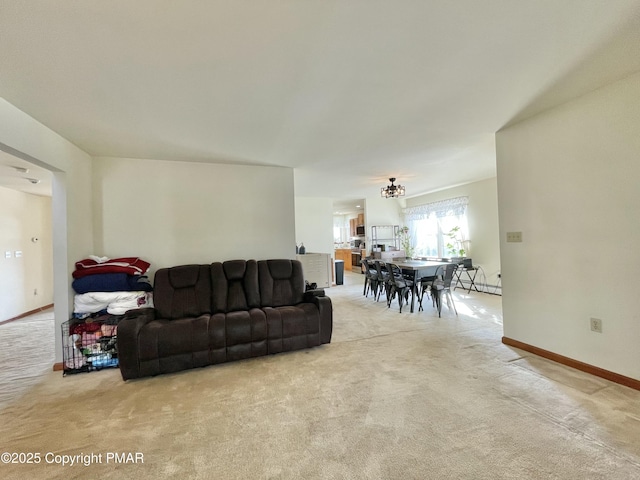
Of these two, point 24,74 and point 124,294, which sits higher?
point 24,74

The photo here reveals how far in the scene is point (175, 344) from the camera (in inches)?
103

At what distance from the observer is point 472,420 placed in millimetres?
1848

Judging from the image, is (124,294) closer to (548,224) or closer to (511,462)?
(511,462)

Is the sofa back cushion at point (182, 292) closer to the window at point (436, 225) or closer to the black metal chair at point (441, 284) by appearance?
the black metal chair at point (441, 284)

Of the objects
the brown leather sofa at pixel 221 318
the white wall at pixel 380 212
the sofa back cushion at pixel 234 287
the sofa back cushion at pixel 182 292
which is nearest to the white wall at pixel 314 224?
the white wall at pixel 380 212

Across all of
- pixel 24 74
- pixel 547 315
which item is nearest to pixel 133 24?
pixel 24 74

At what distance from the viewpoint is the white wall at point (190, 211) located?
3533 mm

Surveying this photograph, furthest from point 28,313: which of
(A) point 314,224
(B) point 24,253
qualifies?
(A) point 314,224

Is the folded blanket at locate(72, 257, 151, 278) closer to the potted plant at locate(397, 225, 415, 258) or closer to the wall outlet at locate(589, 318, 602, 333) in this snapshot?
the wall outlet at locate(589, 318, 602, 333)

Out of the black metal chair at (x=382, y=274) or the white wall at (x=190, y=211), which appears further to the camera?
the black metal chair at (x=382, y=274)

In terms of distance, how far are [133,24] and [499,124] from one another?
10.8ft

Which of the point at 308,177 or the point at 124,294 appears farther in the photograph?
the point at 308,177

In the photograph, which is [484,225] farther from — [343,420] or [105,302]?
[105,302]

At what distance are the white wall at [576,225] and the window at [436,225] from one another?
3.70 meters
